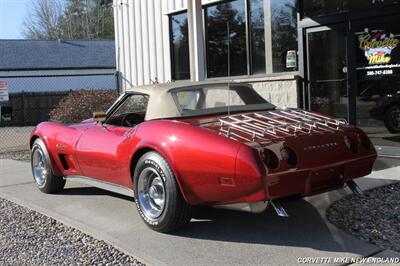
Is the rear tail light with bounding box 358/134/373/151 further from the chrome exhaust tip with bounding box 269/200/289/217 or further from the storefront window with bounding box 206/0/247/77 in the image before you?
the storefront window with bounding box 206/0/247/77

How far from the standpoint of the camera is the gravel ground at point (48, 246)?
179 inches

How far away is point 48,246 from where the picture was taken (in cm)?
497

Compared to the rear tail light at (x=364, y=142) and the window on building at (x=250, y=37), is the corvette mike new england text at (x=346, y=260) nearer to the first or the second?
the rear tail light at (x=364, y=142)

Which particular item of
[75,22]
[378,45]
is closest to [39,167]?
[378,45]

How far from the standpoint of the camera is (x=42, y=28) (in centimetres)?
6353

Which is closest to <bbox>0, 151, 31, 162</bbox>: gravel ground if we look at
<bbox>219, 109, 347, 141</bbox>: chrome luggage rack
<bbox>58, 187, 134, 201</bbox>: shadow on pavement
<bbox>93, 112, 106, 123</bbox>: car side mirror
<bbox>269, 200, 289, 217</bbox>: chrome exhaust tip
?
<bbox>58, 187, 134, 201</bbox>: shadow on pavement

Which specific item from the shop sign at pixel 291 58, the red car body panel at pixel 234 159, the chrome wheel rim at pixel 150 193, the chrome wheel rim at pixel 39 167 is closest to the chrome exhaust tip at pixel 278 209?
the red car body panel at pixel 234 159

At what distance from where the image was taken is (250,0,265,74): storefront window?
34.7 ft

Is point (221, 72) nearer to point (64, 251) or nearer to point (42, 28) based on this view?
point (64, 251)

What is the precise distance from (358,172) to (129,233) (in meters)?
2.24

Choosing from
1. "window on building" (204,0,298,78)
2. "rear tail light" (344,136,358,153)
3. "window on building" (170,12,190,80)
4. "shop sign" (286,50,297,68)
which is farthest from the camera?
"window on building" (170,12,190,80)

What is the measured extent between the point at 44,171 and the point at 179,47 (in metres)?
6.42

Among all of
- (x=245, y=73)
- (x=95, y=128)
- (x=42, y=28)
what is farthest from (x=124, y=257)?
(x=42, y=28)

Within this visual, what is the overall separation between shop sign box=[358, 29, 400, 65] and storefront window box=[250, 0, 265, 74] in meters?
2.28
